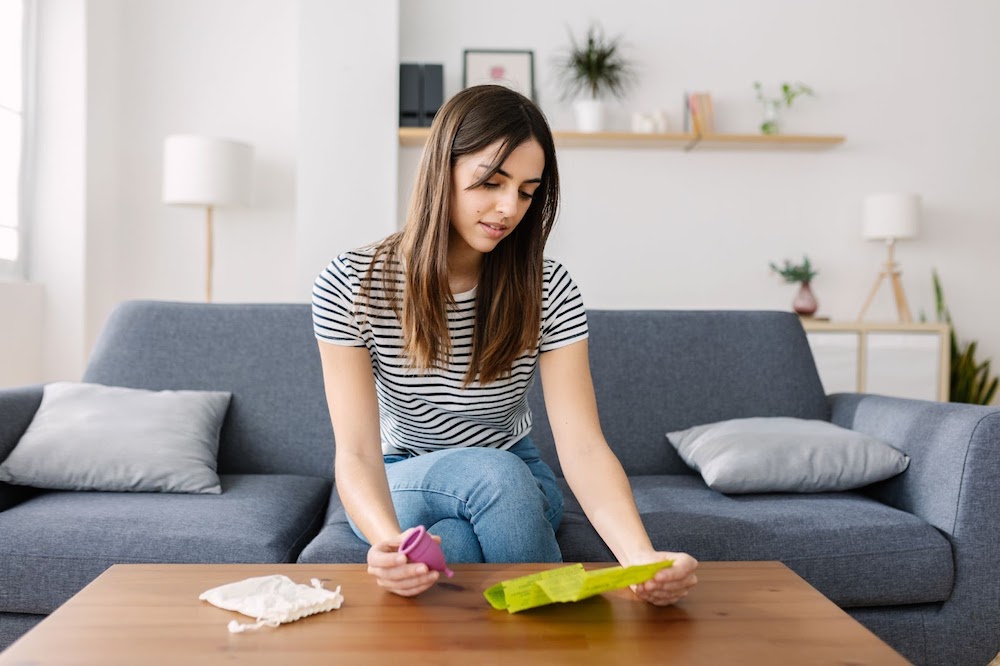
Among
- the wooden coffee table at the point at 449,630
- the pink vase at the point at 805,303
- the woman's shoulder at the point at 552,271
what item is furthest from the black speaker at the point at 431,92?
the wooden coffee table at the point at 449,630

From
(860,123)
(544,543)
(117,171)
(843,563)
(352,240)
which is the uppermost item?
(860,123)

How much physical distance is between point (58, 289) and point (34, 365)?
34 cm

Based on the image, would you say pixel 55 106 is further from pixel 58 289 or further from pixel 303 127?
pixel 303 127

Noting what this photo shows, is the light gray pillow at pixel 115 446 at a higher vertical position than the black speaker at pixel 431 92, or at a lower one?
lower

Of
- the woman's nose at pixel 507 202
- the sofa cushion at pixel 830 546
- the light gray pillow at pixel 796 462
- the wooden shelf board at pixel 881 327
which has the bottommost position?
the sofa cushion at pixel 830 546

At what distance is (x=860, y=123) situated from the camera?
4.59 metres

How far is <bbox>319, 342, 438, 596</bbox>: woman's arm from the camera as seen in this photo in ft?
3.62

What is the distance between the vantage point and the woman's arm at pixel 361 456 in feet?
3.62

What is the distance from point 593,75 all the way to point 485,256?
10.2 ft

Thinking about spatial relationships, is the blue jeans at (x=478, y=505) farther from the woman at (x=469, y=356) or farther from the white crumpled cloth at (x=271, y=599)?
the white crumpled cloth at (x=271, y=599)

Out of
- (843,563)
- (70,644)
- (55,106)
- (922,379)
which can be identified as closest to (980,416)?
(843,563)

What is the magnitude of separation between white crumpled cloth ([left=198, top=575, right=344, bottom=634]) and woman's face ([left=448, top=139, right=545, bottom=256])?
0.56m

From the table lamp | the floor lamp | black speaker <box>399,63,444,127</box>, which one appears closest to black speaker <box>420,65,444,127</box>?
black speaker <box>399,63,444,127</box>

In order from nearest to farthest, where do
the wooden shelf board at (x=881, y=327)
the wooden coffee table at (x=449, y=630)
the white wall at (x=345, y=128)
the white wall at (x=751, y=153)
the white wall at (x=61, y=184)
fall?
the wooden coffee table at (x=449, y=630)
the white wall at (x=61, y=184)
the wooden shelf board at (x=881, y=327)
the white wall at (x=345, y=128)
the white wall at (x=751, y=153)
